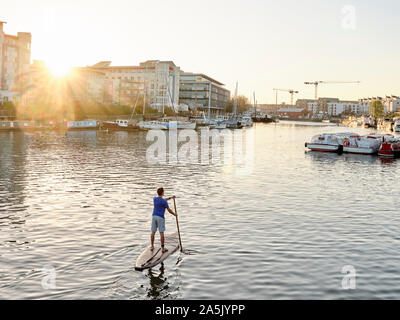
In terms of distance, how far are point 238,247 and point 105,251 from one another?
19.1 ft

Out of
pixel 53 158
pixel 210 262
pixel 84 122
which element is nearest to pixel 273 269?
pixel 210 262

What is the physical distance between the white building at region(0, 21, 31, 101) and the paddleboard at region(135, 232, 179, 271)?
108 metres

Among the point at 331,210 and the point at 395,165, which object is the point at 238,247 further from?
the point at 395,165

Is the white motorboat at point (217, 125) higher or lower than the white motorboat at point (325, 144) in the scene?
higher

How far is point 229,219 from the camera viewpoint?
997 inches

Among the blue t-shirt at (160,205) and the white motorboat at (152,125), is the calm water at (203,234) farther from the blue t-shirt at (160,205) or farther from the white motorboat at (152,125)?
the white motorboat at (152,125)

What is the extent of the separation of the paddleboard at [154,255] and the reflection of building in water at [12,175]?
1116 centimetres

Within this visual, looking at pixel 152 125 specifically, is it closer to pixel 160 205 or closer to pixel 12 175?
pixel 12 175

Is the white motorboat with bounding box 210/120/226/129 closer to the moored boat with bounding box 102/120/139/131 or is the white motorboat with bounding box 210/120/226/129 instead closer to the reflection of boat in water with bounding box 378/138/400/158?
the moored boat with bounding box 102/120/139/131

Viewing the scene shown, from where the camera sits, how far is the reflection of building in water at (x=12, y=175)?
28.1 meters

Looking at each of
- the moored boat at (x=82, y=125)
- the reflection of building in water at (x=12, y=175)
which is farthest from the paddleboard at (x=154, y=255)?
the moored boat at (x=82, y=125)

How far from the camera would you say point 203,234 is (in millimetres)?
22062

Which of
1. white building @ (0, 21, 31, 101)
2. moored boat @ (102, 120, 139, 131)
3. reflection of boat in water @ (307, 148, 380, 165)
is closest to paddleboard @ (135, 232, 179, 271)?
reflection of boat in water @ (307, 148, 380, 165)
